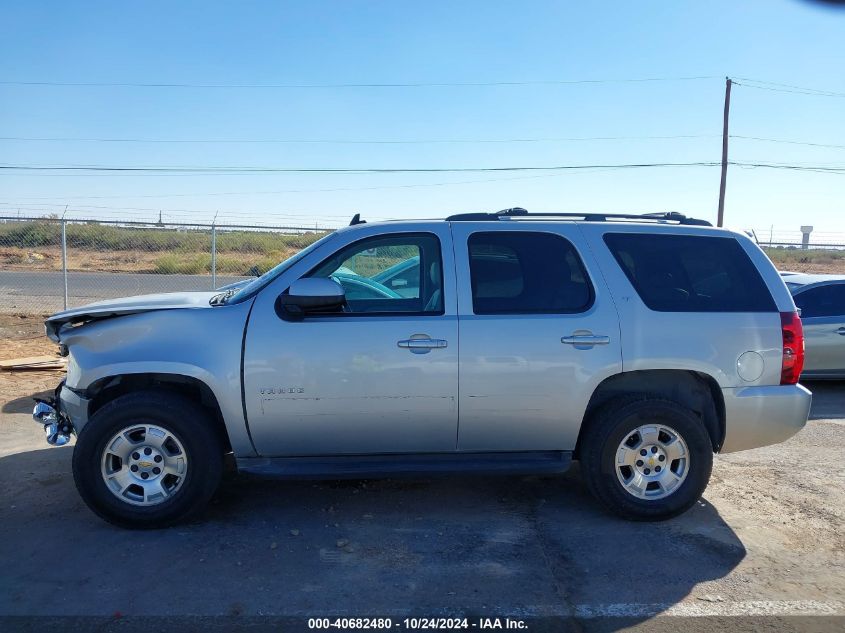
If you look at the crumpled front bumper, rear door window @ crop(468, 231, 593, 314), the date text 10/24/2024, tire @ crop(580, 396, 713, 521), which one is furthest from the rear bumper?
the crumpled front bumper

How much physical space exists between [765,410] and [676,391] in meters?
0.56

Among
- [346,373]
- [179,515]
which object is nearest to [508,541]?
[346,373]

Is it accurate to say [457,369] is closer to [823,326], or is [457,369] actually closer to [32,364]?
[823,326]

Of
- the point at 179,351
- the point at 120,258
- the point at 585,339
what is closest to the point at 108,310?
the point at 179,351

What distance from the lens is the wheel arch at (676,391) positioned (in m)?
4.64

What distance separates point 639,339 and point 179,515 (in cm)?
314

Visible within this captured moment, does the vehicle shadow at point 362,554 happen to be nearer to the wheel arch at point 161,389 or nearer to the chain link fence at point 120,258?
the wheel arch at point 161,389

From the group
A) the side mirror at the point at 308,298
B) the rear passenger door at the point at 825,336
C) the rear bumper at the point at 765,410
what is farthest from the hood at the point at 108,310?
the rear passenger door at the point at 825,336

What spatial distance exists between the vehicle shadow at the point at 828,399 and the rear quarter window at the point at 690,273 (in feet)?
11.7

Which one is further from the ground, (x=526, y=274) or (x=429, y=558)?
(x=526, y=274)

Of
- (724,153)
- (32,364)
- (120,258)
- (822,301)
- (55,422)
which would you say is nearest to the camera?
(55,422)

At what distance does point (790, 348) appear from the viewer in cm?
462

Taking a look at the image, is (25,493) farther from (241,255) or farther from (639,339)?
(241,255)

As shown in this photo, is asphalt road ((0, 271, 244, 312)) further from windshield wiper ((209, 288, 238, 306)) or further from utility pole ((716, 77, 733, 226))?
utility pole ((716, 77, 733, 226))
